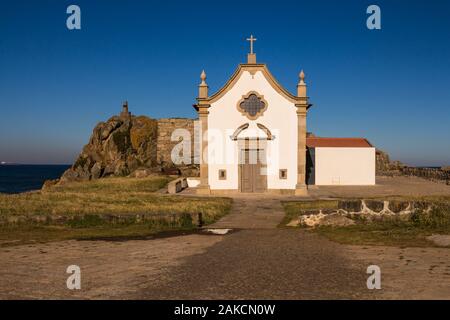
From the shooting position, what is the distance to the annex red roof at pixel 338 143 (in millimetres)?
33906

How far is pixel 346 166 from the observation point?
3297 cm

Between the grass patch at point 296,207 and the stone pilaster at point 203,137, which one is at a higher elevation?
the stone pilaster at point 203,137

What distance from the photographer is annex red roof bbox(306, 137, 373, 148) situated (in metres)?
33.9

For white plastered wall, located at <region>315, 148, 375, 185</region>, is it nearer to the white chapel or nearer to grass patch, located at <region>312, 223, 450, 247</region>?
the white chapel

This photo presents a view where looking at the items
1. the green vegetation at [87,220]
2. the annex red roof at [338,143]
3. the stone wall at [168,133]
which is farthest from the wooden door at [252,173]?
the stone wall at [168,133]

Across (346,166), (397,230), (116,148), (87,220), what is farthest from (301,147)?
(116,148)

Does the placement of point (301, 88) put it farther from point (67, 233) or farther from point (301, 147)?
point (67, 233)

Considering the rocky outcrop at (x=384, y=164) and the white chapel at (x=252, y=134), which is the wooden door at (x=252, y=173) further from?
the rocky outcrop at (x=384, y=164)

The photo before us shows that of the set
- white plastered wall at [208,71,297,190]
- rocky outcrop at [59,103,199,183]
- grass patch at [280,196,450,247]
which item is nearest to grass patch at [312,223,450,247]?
grass patch at [280,196,450,247]

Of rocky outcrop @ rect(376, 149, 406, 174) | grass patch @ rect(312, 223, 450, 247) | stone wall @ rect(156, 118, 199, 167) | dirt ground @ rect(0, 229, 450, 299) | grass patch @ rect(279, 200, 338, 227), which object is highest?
stone wall @ rect(156, 118, 199, 167)

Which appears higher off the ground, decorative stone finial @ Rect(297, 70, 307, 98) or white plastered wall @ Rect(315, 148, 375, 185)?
decorative stone finial @ Rect(297, 70, 307, 98)

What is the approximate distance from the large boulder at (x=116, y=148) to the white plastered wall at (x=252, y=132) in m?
26.3

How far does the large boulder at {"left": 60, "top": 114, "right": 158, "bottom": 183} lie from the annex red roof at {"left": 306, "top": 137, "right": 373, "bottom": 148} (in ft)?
75.5

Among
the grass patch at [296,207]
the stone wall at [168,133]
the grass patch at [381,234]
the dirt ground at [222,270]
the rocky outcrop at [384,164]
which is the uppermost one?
the stone wall at [168,133]
